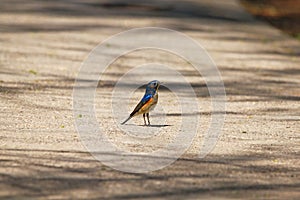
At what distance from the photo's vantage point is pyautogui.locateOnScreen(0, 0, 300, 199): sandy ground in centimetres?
780

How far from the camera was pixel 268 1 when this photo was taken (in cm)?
2842

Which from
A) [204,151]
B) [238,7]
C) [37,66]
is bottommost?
[204,151]

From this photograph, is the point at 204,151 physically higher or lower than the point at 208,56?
lower

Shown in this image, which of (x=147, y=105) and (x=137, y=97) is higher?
(x=137, y=97)

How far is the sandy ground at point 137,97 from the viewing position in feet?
25.6

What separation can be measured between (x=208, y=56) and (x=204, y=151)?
799 cm

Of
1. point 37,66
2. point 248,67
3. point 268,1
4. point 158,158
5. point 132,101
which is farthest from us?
point 268,1

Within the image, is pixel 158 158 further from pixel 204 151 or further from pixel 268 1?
pixel 268 1

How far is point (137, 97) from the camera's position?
12.8 metres

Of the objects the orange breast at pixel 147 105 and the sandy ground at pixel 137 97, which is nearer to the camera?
the sandy ground at pixel 137 97

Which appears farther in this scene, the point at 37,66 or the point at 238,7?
the point at 238,7

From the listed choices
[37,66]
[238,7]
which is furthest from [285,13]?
[37,66]

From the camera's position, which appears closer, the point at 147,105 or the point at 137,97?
the point at 147,105

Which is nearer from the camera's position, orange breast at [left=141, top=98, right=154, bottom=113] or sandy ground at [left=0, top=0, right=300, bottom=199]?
sandy ground at [left=0, top=0, right=300, bottom=199]
